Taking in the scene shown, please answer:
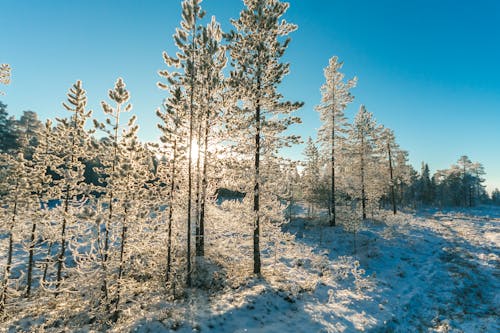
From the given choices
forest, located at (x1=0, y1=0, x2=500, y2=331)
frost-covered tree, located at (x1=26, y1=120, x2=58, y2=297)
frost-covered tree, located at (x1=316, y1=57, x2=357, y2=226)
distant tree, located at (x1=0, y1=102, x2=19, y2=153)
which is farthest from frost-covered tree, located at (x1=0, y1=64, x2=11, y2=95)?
distant tree, located at (x1=0, y1=102, x2=19, y2=153)

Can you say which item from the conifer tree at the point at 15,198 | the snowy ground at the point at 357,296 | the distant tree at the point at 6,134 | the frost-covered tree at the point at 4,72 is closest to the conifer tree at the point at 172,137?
the snowy ground at the point at 357,296

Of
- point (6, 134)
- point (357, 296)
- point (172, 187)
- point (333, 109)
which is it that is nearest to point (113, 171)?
point (172, 187)

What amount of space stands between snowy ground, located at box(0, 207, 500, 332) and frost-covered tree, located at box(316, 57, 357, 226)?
9.99 m

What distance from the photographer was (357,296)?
13.7 meters

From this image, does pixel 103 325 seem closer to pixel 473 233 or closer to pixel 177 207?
pixel 177 207

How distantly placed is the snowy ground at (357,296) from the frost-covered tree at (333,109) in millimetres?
9989

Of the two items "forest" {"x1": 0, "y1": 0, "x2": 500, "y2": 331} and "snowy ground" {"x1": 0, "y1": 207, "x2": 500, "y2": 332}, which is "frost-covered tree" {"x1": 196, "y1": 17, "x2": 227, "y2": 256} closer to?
"forest" {"x1": 0, "y1": 0, "x2": 500, "y2": 331}

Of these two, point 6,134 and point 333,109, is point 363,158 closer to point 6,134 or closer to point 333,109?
point 333,109

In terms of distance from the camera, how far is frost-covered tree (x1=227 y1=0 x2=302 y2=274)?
13938 millimetres

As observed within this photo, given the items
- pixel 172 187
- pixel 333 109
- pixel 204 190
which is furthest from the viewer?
pixel 333 109

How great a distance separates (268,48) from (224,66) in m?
3.98

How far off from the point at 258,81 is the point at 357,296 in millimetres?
13795

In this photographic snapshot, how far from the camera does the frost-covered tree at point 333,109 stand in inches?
1065

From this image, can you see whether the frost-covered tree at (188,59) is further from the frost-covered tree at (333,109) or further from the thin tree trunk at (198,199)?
the frost-covered tree at (333,109)
